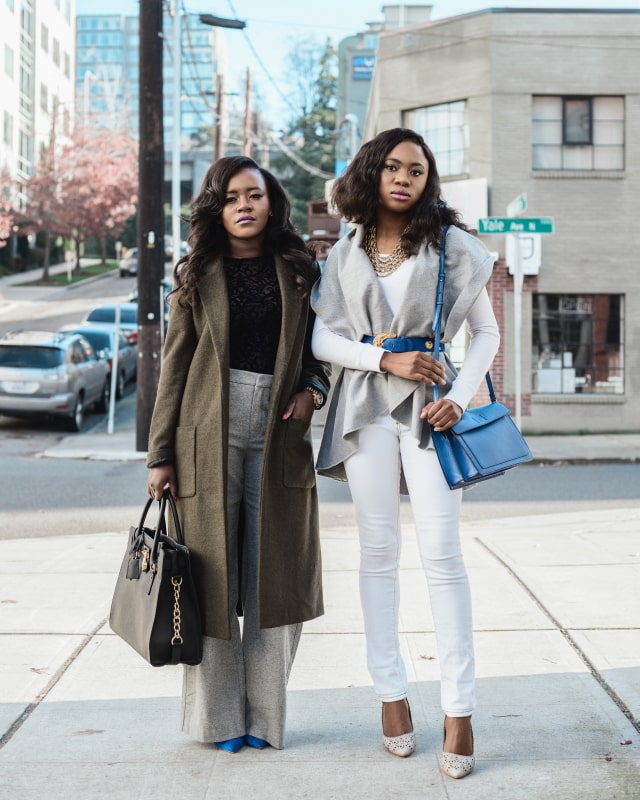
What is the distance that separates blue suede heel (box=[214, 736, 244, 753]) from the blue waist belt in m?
1.39

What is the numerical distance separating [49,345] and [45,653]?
13742 millimetres

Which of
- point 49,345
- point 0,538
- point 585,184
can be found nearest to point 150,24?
point 49,345

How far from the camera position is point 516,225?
1438 centimetres

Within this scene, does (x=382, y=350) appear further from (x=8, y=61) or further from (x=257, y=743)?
(x=8, y=61)

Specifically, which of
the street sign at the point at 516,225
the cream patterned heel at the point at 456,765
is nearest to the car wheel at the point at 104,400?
the street sign at the point at 516,225

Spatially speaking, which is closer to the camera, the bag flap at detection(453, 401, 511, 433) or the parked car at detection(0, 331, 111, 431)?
the bag flap at detection(453, 401, 511, 433)

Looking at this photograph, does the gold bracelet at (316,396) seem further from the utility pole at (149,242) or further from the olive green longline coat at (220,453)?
the utility pole at (149,242)

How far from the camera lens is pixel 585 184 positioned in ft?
64.3

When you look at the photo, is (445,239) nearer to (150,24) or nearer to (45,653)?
(45,653)

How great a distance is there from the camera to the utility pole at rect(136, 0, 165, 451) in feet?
50.4

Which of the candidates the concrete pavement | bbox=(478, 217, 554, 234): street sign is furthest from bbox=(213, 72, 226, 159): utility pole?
the concrete pavement

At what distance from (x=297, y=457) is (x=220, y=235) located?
82 centimetres

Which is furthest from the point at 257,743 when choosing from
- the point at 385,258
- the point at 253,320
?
the point at 385,258

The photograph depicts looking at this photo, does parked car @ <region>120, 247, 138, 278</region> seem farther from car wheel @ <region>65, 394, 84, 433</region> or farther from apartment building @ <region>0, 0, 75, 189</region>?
car wheel @ <region>65, 394, 84, 433</region>
